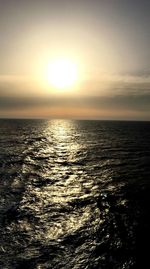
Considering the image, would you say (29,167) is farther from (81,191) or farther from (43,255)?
(43,255)

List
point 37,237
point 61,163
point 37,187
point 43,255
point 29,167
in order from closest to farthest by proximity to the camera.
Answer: point 43,255
point 37,237
point 37,187
point 29,167
point 61,163

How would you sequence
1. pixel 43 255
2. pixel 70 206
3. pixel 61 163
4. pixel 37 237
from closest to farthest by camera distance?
pixel 43 255 < pixel 37 237 < pixel 70 206 < pixel 61 163

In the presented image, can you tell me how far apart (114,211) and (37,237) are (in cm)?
768

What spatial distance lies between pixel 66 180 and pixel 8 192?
8.75 metres

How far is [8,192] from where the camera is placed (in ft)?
94.4

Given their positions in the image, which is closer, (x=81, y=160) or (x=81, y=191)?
(x=81, y=191)

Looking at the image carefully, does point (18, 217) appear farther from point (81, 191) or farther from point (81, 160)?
point (81, 160)

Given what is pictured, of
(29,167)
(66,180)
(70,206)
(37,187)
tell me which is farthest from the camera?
(29,167)

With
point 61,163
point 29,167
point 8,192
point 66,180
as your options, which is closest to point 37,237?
point 8,192

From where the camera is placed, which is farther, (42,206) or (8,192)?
(8,192)

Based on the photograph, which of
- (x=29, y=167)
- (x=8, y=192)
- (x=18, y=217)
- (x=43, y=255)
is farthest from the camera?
(x=29, y=167)

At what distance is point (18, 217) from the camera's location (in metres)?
22.6

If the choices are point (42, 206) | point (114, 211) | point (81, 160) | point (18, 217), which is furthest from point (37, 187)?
point (81, 160)

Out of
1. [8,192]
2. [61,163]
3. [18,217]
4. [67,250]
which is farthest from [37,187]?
[61,163]
